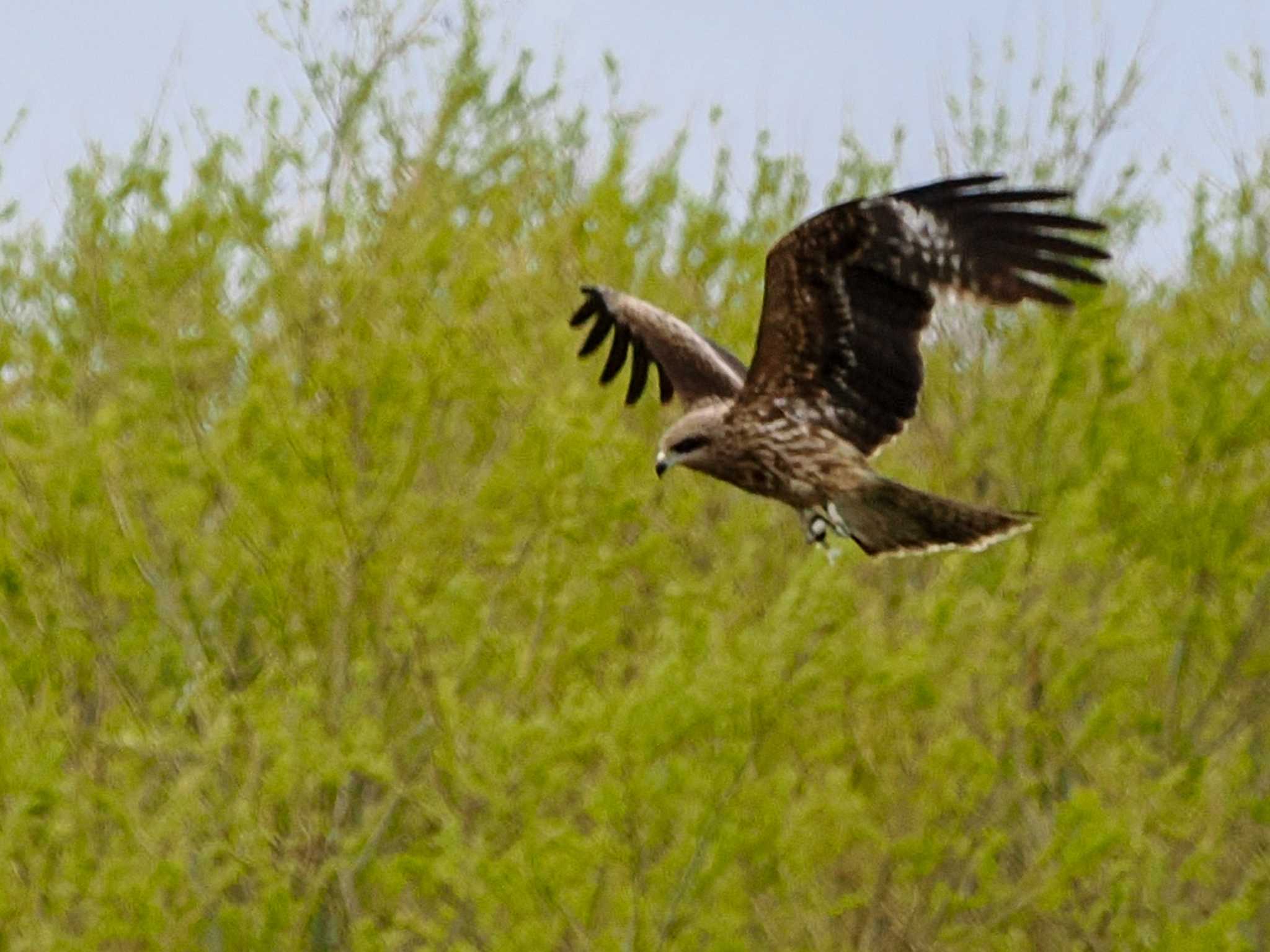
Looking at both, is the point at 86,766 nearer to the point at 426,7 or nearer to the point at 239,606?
the point at 239,606

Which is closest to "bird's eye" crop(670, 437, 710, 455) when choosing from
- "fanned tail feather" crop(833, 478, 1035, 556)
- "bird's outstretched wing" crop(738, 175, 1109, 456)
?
"bird's outstretched wing" crop(738, 175, 1109, 456)

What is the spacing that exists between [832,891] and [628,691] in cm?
232

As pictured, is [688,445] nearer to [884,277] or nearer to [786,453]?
[786,453]

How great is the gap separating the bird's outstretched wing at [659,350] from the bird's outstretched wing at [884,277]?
531mm

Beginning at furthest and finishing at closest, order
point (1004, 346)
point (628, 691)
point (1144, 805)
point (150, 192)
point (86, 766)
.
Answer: point (1004, 346)
point (150, 192)
point (1144, 805)
point (86, 766)
point (628, 691)

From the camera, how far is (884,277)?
8.92m

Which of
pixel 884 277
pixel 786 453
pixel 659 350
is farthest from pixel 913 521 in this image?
pixel 659 350

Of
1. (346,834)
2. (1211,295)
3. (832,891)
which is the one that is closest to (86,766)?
(346,834)

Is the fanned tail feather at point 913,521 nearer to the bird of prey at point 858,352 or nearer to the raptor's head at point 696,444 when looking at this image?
the bird of prey at point 858,352

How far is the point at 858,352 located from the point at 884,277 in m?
0.33

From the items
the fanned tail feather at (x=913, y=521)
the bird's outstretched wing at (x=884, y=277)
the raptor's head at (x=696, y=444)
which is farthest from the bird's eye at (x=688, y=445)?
the fanned tail feather at (x=913, y=521)

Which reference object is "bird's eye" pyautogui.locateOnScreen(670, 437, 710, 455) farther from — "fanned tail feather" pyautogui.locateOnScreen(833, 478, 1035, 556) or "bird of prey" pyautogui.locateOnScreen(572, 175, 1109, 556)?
"fanned tail feather" pyautogui.locateOnScreen(833, 478, 1035, 556)

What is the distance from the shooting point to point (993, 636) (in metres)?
10.3

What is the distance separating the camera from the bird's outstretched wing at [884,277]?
28.5ft
